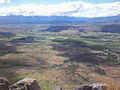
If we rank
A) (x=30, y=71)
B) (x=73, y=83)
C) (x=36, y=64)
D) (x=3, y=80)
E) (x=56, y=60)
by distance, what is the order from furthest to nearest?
1. (x=56, y=60)
2. (x=36, y=64)
3. (x=30, y=71)
4. (x=73, y=83)
5. (x=3, y=80)

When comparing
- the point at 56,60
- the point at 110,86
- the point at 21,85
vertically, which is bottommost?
the point at 56,60

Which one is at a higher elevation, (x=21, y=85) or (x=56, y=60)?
(x=21, y=85)

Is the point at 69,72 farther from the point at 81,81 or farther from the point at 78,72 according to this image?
the point at 81,81

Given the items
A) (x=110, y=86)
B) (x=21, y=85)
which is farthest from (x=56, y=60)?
(x=110, y=86)

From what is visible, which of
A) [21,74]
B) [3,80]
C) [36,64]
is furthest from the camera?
[36,64]

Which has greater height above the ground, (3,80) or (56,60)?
(3,80)

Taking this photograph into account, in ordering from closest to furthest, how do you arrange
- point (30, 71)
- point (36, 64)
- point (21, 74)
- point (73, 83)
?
point (73, 83)
point (21, 74)
point (30, 71)
point (36, 64)

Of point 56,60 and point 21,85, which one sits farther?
point 56,60

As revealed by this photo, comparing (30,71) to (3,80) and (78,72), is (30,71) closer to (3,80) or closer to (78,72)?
(78,72)

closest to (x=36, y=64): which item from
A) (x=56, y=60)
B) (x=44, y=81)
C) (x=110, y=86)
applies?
(x=56, y=60)
